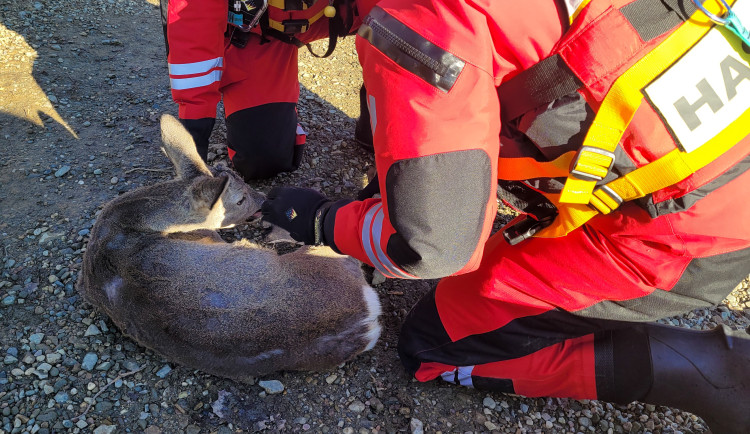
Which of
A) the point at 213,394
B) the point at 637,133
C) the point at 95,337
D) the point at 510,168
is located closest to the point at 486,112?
the point at 510,168

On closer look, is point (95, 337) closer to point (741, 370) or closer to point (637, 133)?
point (637, 133)

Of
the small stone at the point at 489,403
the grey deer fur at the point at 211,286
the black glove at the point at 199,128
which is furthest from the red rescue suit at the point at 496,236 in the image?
the black glove at the point at 199,128

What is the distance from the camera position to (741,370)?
8.91 ft

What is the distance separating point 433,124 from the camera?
187 cm

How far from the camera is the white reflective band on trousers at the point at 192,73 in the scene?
132 inches

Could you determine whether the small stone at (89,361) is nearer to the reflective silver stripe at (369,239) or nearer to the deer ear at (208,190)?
the deer ear at (208,190)

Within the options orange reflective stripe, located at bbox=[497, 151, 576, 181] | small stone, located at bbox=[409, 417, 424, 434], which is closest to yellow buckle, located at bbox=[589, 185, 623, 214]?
orange reflective stripe, located at bbox=[497, 151, 576, 181]

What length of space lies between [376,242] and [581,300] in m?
1.10

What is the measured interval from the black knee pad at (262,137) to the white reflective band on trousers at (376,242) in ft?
6.31

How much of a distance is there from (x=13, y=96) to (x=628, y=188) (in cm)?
510

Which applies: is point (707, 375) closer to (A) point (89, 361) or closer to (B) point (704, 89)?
(B) point (704, 89)

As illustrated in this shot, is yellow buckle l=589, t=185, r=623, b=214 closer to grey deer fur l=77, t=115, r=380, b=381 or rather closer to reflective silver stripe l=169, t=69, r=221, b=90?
grey deer fur l=77, t=115, r=380, b=381

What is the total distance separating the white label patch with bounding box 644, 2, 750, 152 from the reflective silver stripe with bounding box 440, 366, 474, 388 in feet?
5.81

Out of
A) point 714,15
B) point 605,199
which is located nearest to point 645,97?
point 714,15
